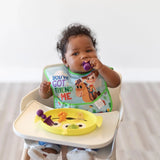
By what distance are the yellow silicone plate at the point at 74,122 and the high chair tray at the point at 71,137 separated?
0.02m

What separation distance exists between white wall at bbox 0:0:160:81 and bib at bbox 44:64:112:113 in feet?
4.42

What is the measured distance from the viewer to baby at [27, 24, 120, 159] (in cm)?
122

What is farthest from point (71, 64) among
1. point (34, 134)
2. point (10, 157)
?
point (10, 157)

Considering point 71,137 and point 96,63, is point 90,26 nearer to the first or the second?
point 96,63

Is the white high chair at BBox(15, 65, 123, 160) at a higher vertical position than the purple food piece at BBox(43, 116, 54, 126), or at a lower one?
lower

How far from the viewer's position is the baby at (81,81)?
4.01ft

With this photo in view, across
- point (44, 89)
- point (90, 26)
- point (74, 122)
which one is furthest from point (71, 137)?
point (90, 26)

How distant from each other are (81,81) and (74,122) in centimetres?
23

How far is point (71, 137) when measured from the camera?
100cm

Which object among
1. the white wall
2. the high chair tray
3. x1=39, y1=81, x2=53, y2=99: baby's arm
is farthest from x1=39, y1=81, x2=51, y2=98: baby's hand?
the white wall

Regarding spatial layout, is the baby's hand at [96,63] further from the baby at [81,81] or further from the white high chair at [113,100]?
the white high chair at [113,100]

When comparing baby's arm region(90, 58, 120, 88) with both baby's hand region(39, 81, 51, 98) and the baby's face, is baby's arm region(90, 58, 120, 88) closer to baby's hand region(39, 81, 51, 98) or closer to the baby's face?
the baby's face

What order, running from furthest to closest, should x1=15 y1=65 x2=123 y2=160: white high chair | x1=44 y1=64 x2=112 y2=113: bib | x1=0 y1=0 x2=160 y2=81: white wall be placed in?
x1=0 y1=0 x2=160 y2=81: white wall → x1=44 y1=64 x2=112 y2=113: bib → x1=15 y1=65 x2=123 y2=160: white high chair

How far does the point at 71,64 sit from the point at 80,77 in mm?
72
